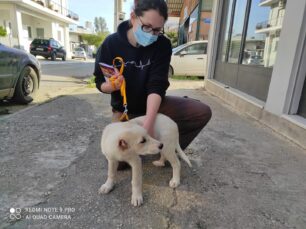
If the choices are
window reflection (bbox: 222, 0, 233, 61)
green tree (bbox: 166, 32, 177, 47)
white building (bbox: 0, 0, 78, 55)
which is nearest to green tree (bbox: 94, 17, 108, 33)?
white building (bbox: 0, 0, 78, 55)

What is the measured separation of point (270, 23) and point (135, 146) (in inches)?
184

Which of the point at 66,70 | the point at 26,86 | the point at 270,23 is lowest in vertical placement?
the point at 66,70

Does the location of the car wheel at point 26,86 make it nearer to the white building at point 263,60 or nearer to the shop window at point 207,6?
the white building at point 263,60

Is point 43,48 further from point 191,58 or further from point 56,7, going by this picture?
point 191,58

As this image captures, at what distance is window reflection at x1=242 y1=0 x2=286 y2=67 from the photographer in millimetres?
4871

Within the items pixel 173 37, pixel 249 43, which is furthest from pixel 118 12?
pixel 173 37

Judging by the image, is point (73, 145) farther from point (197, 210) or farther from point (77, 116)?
point (197, 210)

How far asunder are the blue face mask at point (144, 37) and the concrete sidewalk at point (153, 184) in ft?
4.24

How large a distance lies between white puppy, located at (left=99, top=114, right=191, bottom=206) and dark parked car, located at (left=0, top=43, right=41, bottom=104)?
3.65 metres

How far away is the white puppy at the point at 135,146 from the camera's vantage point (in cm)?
189

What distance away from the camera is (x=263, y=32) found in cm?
547

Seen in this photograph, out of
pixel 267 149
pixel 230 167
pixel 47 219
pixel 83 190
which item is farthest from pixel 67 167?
pixel 267 149

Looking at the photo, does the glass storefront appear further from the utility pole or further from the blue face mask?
the utility pole

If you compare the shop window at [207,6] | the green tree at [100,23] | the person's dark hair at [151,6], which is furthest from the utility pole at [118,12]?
the green tree at [100,23]
